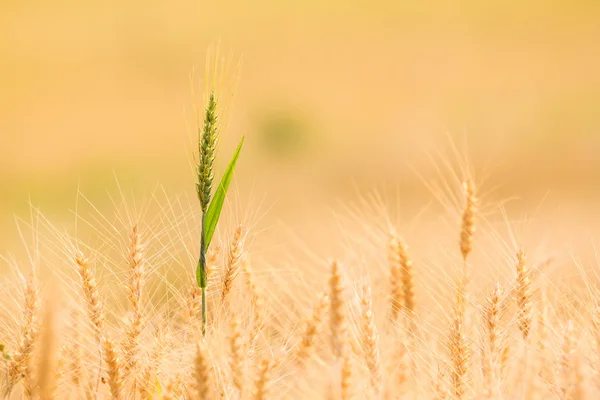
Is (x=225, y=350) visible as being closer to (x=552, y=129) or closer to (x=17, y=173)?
(x=17, y=173)

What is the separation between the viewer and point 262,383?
1123 mm

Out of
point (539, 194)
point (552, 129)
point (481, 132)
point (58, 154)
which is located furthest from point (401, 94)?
point (58, 154)

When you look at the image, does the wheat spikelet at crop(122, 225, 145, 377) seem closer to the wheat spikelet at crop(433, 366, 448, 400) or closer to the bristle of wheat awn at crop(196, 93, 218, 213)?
the bristle of wheat awn at crop(196, 93, 218, 213)

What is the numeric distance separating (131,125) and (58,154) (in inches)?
62.5

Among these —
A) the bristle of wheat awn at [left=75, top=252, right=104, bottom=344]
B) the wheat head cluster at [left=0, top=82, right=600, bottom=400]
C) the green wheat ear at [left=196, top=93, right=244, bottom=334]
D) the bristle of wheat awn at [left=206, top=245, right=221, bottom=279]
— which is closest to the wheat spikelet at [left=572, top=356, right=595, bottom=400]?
the wheat head cluster at [left=0, top=82, right=600, bottom=400]

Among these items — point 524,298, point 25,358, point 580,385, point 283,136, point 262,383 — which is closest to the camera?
point 580,385

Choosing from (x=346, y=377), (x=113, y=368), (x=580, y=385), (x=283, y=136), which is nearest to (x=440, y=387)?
(x=346, y=377)

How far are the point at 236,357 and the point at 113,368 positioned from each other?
0.20 m

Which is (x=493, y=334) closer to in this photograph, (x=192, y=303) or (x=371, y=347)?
(x=371, y=347)

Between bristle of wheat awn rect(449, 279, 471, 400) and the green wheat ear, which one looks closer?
the green wheat ear

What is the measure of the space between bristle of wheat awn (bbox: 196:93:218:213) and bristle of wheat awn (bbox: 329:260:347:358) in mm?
231

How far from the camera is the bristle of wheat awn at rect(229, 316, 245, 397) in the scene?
1146 millimetres

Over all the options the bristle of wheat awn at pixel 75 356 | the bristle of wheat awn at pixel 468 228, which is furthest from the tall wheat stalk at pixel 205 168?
the bristle of wheat awn at pixel 468 228

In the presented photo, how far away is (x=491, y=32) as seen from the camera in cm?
1493
